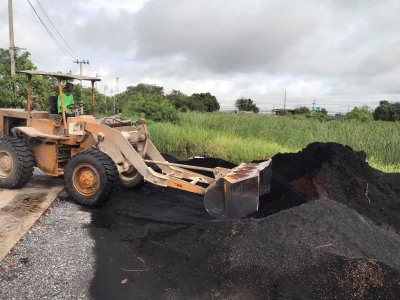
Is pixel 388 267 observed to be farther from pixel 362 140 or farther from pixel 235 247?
pixel 362 140

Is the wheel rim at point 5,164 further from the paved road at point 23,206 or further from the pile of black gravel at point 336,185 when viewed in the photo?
the pile of black gravel at point 336,185

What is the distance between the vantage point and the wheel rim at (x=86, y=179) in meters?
6.60

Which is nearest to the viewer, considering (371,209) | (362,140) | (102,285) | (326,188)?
(102,285)

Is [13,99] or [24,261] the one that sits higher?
[13,99]

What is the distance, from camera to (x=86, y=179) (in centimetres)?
669

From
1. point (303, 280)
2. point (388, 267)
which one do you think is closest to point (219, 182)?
point (303, 280)

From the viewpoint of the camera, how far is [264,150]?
38.7 ft

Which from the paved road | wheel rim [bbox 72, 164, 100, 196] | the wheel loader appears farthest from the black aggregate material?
the paved road

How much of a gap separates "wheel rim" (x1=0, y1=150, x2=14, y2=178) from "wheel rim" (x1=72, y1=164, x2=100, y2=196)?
1527mm

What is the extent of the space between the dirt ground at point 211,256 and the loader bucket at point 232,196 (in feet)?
1.58

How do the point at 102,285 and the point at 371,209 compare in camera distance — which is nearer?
the point at 102,285

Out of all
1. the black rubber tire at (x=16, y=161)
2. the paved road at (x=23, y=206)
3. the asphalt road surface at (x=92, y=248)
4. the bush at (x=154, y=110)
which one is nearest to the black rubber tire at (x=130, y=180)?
the asphalt road surface at (x=92, y=248)

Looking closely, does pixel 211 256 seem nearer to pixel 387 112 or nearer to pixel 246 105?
pixel 387 112

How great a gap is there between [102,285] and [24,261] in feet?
3.47
